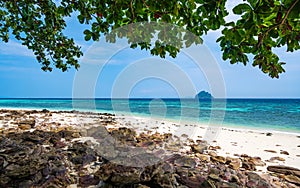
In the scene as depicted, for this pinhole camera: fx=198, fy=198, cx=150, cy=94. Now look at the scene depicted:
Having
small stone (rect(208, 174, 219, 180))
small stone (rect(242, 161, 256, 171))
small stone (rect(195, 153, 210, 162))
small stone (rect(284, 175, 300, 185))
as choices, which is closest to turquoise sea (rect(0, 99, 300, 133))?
small stone (rect(195, 153, 210, 162))

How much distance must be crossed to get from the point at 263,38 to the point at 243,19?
471 millimetres

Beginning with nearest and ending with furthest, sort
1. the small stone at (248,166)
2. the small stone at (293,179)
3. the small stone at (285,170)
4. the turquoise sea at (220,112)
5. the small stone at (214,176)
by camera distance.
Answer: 1. the small stone at (214,176)
2. the small stone at (293,179)
3. the small stone at (285,170)
4. the small stone at (248,166)
5. the turquoise sea at (220,112)

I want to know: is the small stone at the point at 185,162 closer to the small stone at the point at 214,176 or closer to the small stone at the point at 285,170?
the small stone at the point at 214,176

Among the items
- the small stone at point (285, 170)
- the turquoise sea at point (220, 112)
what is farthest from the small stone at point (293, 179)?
the turquoise sea at point (220, 112)

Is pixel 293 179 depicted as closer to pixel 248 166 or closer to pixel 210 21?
pixel 248 166

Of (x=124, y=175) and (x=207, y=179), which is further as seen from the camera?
(x=207, y=179)

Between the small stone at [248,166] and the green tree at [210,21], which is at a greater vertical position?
the green tree at [210,21]

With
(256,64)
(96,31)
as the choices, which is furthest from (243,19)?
(96,31)

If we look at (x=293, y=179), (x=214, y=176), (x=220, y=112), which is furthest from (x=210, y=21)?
(x=220, y=112)

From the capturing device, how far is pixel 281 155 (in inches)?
216

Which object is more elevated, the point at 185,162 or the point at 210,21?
the point at 210,21

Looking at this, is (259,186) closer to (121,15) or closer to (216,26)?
(216,26)

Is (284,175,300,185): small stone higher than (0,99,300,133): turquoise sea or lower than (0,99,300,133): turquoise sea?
higher

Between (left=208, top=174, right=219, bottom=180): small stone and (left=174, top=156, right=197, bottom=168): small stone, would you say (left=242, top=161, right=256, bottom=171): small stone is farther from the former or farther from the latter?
(left=208, top=174, right=219, bottom=180): small stone
